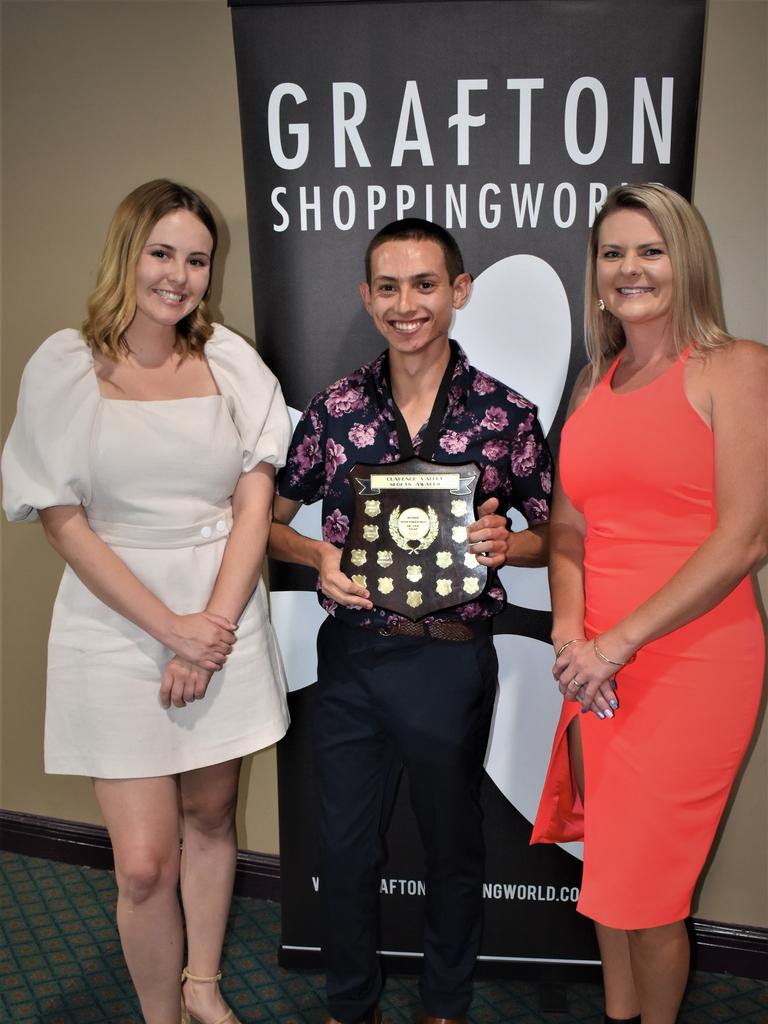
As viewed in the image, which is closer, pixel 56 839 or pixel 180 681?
pixel 180 681

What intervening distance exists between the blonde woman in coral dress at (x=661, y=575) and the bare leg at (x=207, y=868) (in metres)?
0.94

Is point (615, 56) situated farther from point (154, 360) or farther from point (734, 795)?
point (734, 795)

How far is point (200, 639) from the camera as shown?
7.62 ft

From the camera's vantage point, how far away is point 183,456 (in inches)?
91.8

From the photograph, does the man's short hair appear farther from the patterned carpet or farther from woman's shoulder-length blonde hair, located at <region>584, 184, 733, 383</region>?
the patterned carpet

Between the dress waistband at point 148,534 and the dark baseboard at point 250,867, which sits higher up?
the dress waistband at point 148,534

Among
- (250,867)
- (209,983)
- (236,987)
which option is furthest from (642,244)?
(250,867)

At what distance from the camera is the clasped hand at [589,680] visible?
7.21 feet

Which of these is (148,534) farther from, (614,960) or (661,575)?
(614,960)

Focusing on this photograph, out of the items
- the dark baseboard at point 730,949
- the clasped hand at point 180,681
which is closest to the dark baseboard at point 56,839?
the clasped hand at point 180,681

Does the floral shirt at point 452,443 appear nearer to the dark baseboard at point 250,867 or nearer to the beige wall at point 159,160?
the beige wall at point 159,160

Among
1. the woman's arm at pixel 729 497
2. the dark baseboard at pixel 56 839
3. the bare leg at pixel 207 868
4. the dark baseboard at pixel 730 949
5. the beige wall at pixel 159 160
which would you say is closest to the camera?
the woman's arm at pixel 729 497

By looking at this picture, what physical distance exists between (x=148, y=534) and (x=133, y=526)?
0.14 ft

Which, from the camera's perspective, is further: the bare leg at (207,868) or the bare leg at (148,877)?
the bare leg at (207,868)
